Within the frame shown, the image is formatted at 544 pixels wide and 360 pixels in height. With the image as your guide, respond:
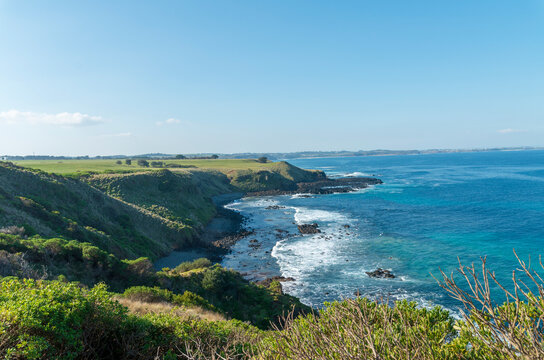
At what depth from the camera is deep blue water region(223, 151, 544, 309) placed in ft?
99.6

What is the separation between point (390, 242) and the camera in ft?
141

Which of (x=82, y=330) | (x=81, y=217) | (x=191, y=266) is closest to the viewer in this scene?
(x=82, y=330)

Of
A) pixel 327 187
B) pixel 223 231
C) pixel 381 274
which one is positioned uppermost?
pixel 327 187

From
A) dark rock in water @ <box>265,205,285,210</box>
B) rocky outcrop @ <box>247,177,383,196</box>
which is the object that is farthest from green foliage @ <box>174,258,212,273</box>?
rocky outcrop @ <box>247,177,383,196</box>

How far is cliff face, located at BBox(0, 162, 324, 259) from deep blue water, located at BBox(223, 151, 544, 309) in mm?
10506

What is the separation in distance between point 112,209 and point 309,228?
31.6 metres

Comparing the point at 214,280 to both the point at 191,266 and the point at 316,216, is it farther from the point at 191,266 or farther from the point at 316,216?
the point at 316,216

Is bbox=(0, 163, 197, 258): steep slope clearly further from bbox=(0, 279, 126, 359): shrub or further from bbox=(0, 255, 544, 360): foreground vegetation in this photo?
bbox=(0, 255, 544, 360): foreground vegetation

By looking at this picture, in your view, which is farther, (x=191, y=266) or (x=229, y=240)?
(x=229, y=240)

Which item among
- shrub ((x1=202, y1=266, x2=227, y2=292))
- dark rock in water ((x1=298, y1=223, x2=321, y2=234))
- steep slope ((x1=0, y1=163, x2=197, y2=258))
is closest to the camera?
shrub ((x1=202, y1=266, x2=227, y2=292))

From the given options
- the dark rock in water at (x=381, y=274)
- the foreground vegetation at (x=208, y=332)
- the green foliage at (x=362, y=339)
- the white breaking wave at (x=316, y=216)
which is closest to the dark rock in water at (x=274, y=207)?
the white breaking wave at (x=316, y=216)

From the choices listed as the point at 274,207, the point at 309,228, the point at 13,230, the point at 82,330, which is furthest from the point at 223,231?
the point at 82,330

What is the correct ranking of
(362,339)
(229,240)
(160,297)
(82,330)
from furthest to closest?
(229,240) < (160,297) < (82,330) < (362,339)

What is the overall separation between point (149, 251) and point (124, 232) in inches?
167
